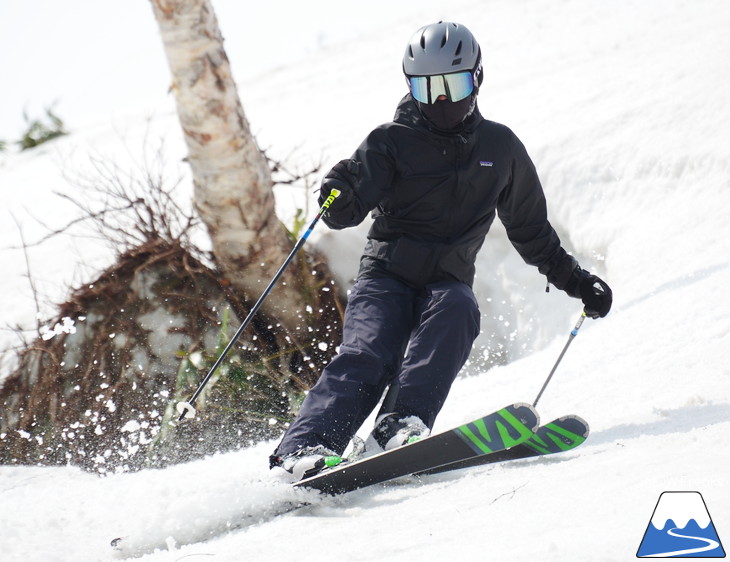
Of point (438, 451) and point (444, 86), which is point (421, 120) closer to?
point (444, 86)

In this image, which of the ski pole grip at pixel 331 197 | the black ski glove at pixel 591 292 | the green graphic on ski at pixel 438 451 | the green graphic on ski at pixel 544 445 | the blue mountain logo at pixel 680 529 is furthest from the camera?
the black ski glove at pixel 591 292

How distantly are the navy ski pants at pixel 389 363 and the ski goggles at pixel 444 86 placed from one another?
30.3 inches

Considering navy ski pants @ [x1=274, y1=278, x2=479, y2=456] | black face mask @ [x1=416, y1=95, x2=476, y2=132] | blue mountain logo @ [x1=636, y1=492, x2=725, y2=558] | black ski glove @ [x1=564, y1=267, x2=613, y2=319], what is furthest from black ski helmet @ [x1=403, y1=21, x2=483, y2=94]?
blue mountain logo @ [x1=636, y1=492, x2=725, y2=558]

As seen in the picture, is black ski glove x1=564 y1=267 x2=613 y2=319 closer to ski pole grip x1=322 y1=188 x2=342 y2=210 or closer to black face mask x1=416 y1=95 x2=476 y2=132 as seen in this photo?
black face mask x1=416 y1=95 x2=476 y2=132

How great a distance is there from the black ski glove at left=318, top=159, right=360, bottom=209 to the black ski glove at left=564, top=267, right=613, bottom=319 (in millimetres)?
1094

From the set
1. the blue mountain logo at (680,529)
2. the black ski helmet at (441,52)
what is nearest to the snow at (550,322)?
the blue mountain logo at (680,529)

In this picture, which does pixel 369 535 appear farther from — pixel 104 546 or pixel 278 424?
pixel 278 424

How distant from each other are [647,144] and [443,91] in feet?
9.59

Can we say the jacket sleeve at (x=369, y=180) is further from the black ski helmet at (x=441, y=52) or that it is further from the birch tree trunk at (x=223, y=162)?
the birch tree trunk at (x=223, y=162)

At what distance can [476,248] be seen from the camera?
3.37m

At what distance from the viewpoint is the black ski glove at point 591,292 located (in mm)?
3355

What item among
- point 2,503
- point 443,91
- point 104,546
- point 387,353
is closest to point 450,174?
point 443,91

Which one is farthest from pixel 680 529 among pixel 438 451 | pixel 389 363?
pixel 389 363

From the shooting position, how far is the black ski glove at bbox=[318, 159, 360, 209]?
3.08m
